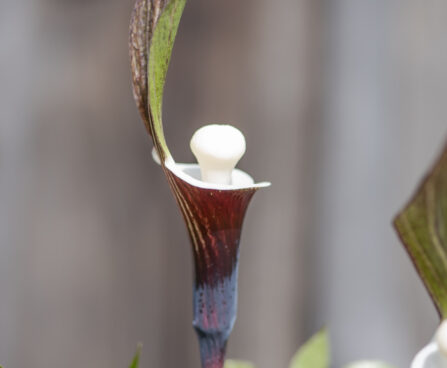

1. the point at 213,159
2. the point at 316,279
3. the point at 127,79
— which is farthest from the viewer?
the point at 316,279

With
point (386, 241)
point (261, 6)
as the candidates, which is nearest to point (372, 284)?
point (386, 241)

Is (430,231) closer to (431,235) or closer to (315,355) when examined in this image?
(431,235)

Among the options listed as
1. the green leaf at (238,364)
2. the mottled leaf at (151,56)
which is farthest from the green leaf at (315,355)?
the mottled leaf at (151,56)

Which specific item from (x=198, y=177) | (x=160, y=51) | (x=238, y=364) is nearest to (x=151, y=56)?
(x=160, y=51)

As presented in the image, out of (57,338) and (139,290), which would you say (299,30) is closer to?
(139,290)

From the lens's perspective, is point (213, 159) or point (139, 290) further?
point (139, 290)

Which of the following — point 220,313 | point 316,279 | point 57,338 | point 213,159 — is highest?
point 213,159
